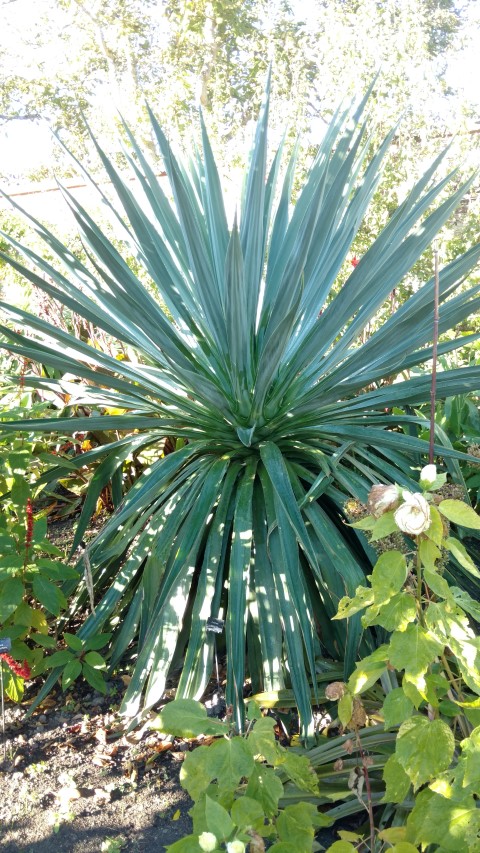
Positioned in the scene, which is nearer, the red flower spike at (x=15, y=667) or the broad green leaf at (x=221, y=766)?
the broad green leaf at (x=221, y=766)

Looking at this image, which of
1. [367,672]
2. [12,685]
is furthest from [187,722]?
[12,685]

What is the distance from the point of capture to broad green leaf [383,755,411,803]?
1.43 meters

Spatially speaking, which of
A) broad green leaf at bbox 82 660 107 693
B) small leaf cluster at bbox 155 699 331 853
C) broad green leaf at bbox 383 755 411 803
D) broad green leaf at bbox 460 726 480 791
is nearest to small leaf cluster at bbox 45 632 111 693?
broad green leaf at bbox 82 660 107 693

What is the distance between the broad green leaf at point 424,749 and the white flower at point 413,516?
0.39m

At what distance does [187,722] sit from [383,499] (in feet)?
1.83

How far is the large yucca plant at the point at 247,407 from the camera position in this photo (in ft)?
7.41

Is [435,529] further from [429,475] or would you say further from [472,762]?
[472,762]

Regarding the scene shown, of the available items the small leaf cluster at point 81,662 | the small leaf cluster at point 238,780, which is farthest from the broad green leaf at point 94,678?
the small leaf cluster at point 238,780

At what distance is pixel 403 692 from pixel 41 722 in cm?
139

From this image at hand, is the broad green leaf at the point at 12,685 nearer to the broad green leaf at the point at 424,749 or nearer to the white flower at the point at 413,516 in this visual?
the broad green leaf at the point at 424,749

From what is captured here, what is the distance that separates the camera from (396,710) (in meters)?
1.35

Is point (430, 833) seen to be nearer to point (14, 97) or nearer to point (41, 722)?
point (41, 722)

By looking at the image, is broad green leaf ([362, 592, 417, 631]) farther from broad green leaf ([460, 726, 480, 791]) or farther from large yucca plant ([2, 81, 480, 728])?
large yucca plant ([2, 81, 480, 728])

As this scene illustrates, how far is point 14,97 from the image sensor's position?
17.1 metres
